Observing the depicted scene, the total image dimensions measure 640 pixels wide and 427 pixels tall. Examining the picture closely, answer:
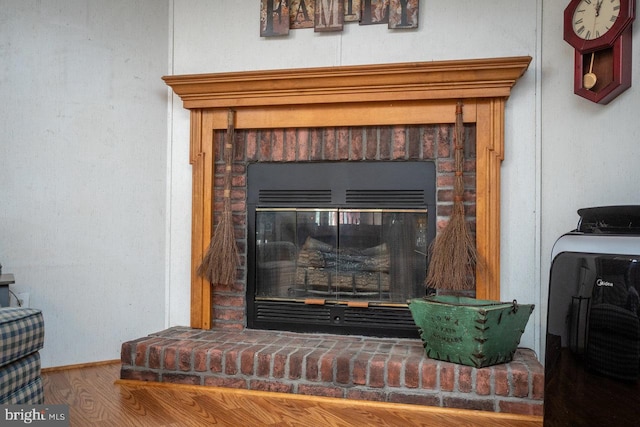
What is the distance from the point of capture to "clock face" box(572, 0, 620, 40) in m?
1.97

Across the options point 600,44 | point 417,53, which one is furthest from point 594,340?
point 417,53

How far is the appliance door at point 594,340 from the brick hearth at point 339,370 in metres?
0.34

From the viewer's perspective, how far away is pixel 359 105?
2.38 m

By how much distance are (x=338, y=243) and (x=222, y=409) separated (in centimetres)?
92

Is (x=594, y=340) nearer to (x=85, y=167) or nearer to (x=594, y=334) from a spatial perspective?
(x=594, y=334)

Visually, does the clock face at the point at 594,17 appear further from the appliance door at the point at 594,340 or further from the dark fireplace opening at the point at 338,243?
the appliance door at the point at 594,340

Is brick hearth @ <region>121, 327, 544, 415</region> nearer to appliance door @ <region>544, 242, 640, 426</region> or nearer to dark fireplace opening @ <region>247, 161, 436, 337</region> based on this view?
dark fireplace opening @ <region>247, 161, 436, 337</region>

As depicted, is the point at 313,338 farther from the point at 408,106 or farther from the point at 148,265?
the point at 408,106

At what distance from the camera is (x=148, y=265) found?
2.58 m

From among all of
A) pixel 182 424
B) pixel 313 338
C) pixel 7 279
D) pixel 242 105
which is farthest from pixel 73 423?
pixel 242 105

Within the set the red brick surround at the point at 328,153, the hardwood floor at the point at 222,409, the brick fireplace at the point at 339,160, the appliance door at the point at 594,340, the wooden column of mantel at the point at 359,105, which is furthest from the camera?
the red brick surround at the point at 328,153

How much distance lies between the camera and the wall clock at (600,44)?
77.2 inches

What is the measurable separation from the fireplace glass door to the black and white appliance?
864 millimetres

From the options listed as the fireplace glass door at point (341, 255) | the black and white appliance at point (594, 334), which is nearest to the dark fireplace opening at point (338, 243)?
the fireplace glass door at point (341, 255)
